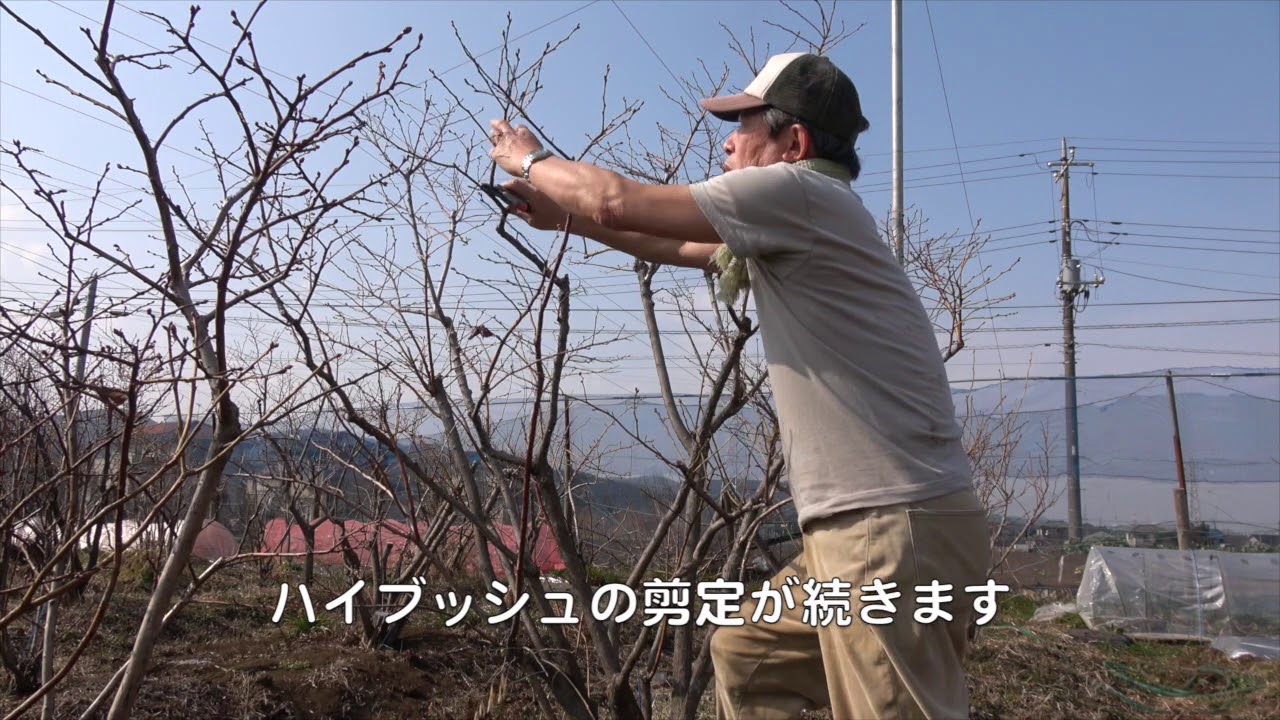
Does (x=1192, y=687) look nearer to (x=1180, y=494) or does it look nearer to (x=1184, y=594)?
(x=1184, y=594)

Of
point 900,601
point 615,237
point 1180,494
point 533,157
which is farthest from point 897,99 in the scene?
point 900,601

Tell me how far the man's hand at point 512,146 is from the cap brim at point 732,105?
35 cm

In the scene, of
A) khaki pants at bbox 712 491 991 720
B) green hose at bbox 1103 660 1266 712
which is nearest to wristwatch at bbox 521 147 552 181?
khaki pants at bbox 712 491 991 720

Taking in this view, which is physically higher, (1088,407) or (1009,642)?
(1088,407)

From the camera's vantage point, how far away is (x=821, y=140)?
1.90 meters

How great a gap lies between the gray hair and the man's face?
1 cm

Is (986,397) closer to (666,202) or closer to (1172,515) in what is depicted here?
(1172,515)

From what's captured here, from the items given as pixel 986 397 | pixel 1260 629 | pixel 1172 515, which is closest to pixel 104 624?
pixel 1260 629

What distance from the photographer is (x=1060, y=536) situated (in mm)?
12242

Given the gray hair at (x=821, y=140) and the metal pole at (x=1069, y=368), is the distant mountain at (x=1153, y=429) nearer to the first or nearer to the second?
the metal pole at (x=1069, y=368)

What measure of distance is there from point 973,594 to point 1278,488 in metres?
12.4

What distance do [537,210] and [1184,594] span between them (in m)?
8.25

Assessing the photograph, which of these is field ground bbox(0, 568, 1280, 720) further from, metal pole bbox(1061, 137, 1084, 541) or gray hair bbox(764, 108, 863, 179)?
metal pole bbox(1061, 137, 1084, 541)

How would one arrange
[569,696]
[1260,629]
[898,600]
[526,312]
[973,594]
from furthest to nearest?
[1260,629] < [569,696] < [526,312] < [973,594] < [898,600]
